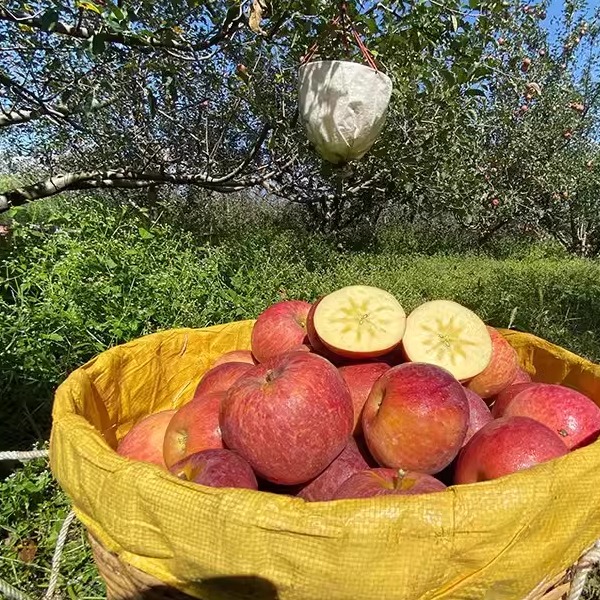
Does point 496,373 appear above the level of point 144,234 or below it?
above

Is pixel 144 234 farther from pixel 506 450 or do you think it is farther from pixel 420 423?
pixel 506 450

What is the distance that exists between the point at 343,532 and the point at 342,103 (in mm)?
1387

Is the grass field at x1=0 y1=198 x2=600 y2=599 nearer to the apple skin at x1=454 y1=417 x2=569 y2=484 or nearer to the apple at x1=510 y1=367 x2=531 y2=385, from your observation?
the apple at x1=510 y1=367 x2=531 y2=385

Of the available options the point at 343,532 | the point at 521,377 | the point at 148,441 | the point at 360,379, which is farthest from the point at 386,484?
the point at 521,377

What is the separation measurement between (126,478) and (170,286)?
2353 millimetres

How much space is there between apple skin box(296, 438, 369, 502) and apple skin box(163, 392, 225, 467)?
241 mm

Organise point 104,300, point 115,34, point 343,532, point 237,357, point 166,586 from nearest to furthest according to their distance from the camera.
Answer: point 343,532 → point 166,586 → point 237,357 → point 115,34 → point 104,300

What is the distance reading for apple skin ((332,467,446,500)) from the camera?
1050mm

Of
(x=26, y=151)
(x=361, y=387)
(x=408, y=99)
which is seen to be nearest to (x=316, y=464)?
(x=361, y=387)

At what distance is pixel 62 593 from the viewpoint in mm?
1804

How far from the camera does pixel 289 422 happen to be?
119 centimetres

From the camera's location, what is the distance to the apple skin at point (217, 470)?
3.69 ft

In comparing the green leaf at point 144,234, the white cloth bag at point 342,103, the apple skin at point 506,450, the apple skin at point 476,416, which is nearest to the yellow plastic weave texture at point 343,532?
the apple skin at point 506,450

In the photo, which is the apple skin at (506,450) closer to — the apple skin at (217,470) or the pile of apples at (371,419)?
the pile of apples at (371,419)
